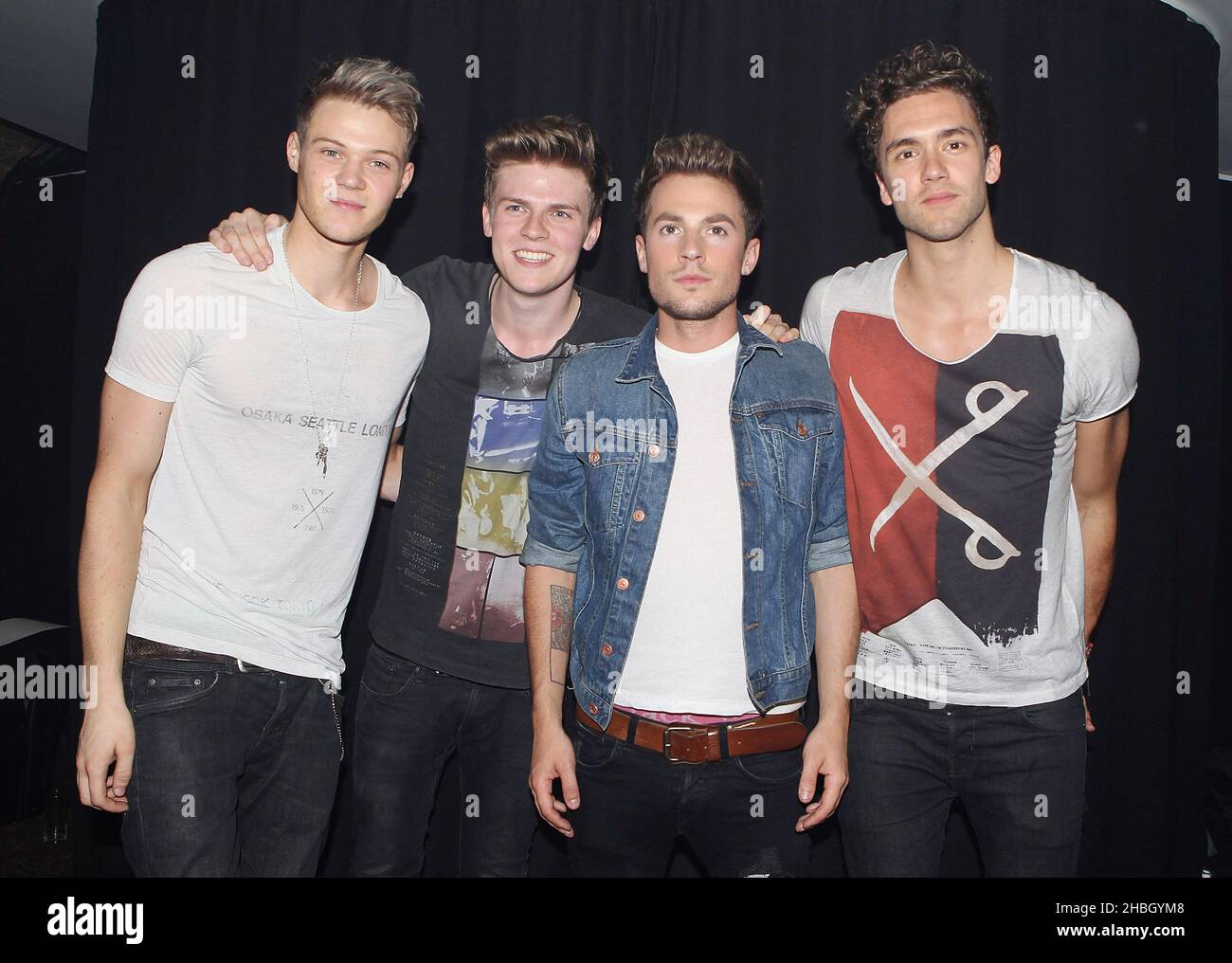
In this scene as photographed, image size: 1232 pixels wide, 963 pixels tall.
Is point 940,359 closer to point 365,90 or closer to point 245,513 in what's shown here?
point 365,90

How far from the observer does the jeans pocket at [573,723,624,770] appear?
6.35 ft

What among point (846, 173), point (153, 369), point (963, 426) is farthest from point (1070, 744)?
point (153, 369)

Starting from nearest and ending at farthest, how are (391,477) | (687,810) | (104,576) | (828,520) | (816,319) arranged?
(104,576) < (687,810) < (828,520) < (816,319) < (391,477)

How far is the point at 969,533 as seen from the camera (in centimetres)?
209

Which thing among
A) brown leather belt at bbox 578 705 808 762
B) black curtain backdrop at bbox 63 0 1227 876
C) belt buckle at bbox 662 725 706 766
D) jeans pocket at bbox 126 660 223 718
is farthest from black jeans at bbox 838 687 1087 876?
jeans pocket at bbox 126 660 223 718

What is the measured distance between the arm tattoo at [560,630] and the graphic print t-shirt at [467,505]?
0.22 meters

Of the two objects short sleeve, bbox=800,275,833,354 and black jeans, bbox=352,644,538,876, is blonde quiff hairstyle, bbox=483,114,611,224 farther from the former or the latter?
black jeans, bbox=352,644,538,876

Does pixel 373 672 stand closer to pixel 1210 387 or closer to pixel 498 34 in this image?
pixel 498 34

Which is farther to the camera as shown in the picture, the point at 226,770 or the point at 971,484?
the point at 971,484

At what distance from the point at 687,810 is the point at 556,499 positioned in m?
0.72

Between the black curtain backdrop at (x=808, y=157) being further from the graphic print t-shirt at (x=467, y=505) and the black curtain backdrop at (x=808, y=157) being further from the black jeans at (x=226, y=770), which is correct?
the black jeans at (x=226, y=770)

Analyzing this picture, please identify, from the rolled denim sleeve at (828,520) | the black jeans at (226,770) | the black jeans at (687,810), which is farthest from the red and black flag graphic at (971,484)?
the black jeans at (226,770)

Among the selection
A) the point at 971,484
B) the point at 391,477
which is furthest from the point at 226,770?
the point at 971,484

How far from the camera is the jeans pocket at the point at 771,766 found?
1.91 m
